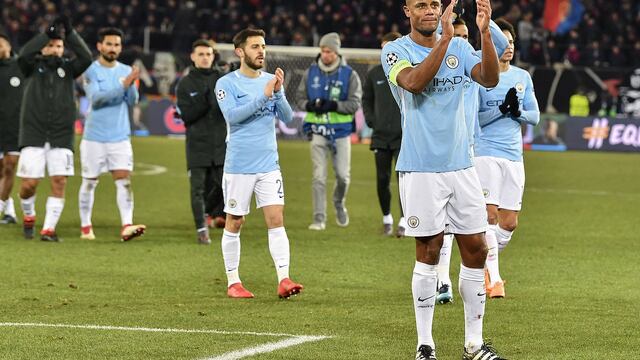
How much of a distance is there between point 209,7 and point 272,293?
34362mm

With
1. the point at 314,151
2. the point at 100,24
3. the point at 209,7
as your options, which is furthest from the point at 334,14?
the point at 314,151

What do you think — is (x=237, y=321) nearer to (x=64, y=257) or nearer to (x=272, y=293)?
(x=272, y=293)

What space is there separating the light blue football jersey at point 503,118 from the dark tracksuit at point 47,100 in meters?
5.31

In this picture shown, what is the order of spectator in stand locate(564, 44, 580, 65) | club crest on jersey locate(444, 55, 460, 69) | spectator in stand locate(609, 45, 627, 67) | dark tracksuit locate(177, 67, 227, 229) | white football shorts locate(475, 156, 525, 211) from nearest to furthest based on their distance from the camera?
1. club crest on jersey locate(444, 55, 460, 69)
2. white football shorts locate(475, 156, 525, 211)
3. dark tracksuit locate(177, 67, 227, 229)
4. spectator in stand locate(609, 45, 627, 67)
5. spectator in stand locate(564, 44, 580, 65)

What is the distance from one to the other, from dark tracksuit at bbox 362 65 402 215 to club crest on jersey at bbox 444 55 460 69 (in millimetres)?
7273

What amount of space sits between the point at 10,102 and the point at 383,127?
4892 millimetres

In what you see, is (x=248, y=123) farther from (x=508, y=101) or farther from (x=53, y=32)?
(x=53, y=32)

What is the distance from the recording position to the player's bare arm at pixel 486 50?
727cm

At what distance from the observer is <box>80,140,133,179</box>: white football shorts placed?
14445 millimetres

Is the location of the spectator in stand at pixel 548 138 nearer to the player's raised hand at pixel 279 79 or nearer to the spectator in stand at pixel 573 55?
the spectator in stand at pixel 573 55

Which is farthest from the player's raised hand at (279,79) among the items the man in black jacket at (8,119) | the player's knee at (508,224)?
the man in black jacket at (8,119)

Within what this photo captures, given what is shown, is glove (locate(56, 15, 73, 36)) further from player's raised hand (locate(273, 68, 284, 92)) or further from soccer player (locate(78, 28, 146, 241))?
player's raised hand (locate(273, 68, 284, 92))

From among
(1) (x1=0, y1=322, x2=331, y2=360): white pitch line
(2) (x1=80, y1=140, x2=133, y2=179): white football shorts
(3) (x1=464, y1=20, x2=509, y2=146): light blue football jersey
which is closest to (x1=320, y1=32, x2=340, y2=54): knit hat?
(2) (x1=80, y1=140, x2=133, y2=179): white football shorts

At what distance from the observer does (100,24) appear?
43031 millimetres
